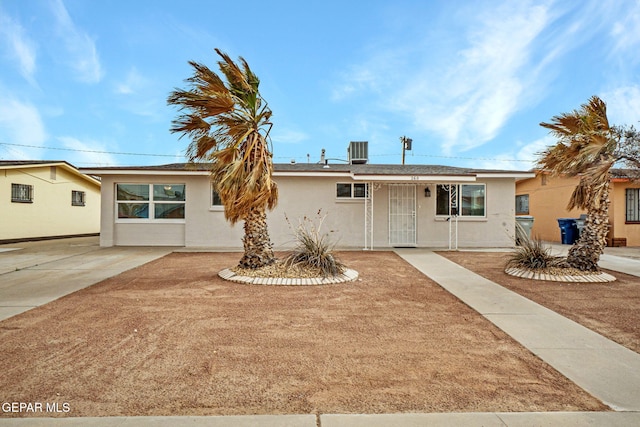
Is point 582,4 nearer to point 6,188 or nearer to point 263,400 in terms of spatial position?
point 263,400

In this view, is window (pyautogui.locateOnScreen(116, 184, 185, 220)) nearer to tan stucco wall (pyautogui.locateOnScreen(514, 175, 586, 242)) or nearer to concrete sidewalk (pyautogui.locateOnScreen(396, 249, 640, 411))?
concrete sidewalk (pyautogui.locateOnScreen(396, 249, 640, 411))

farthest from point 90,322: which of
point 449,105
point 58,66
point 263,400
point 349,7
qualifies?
point 449,105

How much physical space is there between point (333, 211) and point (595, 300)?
8.72 metres

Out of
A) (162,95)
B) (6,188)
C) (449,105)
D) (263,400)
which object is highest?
(449,105)

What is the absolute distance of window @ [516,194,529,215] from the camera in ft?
64.9

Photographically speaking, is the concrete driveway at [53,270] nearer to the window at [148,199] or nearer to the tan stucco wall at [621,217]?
the window at [148,199]

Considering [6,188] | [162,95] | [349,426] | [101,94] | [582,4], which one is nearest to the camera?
[349,426]

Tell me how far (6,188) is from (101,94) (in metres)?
6.57

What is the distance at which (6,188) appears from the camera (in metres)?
16.0

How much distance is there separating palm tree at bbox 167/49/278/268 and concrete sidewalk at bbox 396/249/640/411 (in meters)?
4.13

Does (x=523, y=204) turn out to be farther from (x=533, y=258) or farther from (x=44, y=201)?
(x=44, y=201)

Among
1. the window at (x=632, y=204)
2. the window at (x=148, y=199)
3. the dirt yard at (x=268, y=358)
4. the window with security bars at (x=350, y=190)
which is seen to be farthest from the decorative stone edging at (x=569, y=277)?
the window at (x=148, y=199)

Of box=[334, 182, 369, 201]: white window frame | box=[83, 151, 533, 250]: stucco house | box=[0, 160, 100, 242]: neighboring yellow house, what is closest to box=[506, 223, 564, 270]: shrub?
box=[83, 151, 533, 250]: stucco house

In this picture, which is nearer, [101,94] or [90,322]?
[90,322]
